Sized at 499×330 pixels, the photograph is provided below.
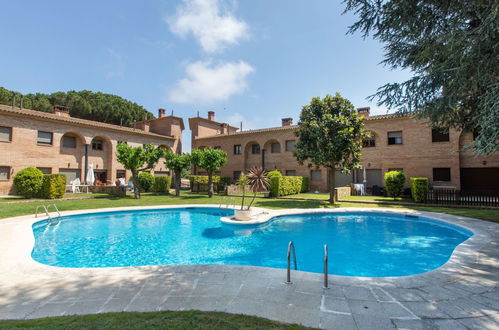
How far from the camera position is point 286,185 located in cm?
2078

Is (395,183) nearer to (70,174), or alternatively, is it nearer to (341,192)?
(341,192)

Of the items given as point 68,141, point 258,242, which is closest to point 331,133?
point 258,242

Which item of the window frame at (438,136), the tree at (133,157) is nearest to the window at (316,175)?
the window frame at (438,136)

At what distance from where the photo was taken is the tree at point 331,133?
14477 mm

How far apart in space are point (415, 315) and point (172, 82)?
57.1ft

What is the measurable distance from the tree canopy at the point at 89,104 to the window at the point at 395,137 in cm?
3630

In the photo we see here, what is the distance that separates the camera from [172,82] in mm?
16641

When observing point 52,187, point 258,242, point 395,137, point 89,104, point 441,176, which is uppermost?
point 89,104

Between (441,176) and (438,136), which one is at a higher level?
(438,136)

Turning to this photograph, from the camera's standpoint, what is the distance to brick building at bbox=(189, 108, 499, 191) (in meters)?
17.9

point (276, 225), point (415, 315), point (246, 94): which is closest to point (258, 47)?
point (246, 94)

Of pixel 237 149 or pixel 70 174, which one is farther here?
pixel 237 149

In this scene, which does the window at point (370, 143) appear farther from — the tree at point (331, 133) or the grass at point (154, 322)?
the grass at point (154, 322)

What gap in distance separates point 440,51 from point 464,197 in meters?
11.7
